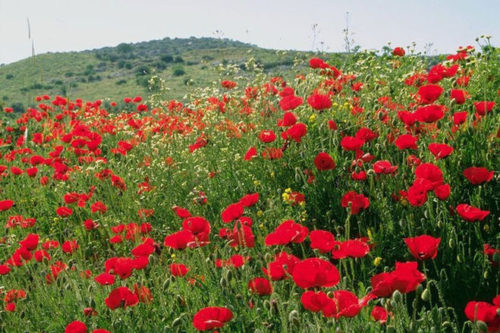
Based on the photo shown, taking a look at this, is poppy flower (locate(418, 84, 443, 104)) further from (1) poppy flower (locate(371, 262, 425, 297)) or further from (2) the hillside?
(2) the hillside

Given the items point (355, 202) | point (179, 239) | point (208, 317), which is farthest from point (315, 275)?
point (355, 202)

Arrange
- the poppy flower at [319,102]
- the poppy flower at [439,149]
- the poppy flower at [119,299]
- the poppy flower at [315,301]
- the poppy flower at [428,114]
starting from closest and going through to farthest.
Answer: the poppy flower at [315,301], the poppy flower at [119,299], the poppy flower at [439,149], the poppy flower at [428,114], the poppy flower at [319,102]

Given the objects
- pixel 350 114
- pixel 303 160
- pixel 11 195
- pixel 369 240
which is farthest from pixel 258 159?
pixel 11 195

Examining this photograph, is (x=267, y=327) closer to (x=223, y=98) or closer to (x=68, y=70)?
(x=223, y=98)

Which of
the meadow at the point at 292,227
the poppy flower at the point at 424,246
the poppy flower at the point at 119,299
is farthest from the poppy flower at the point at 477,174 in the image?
the poppy flower at the point at 119,299

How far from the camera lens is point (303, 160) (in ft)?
11.6

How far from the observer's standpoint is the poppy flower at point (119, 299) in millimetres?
2098

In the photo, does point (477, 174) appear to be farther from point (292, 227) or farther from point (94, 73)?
point (94, 73)

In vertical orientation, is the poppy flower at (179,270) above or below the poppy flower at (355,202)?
below

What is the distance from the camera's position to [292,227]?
2.13 metres

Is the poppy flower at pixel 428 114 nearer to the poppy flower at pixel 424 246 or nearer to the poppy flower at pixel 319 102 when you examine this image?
the poppy flower at pixel 319 102

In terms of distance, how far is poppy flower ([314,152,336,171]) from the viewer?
2852 millimetres

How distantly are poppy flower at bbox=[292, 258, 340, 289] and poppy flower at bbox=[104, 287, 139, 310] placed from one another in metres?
0.80

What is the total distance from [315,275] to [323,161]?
4.18 feet
